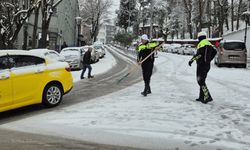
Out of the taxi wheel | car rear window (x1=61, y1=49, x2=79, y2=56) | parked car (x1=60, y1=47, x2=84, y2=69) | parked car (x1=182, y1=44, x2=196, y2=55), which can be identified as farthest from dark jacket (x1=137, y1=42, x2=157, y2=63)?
parked car (x1=182, y1=44, x2=196, y2=55)

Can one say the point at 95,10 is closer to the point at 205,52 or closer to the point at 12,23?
the point at 12,23

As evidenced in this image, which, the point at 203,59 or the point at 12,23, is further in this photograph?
the point at 12,23

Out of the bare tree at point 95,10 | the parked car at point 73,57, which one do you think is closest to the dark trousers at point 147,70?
the parked car at point 73,57

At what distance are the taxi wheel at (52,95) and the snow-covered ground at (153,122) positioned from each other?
0.40m

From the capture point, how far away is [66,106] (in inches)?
400

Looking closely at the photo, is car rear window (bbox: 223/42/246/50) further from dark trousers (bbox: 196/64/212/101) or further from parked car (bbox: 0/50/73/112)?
parked car (bbox: 0/50/73/112)

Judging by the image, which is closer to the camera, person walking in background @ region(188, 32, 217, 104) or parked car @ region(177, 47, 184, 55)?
person walking in background @ region(188, 32, 217, 104)

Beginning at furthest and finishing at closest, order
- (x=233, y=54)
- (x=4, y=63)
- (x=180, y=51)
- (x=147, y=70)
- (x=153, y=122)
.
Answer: (x=180, y=51)
(x=233, y=54)
(x=147, y=70)
(x=4, y=63)
(x=153, y=122)

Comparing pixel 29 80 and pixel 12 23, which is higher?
pixel 12 23

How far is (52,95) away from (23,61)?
1.15 metres

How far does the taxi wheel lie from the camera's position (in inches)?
387

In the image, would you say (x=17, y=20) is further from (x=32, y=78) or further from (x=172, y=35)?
(x=172, y=35)

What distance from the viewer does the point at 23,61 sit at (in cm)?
945

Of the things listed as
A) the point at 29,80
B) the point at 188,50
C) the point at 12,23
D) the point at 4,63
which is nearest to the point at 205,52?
the point at 29,80
